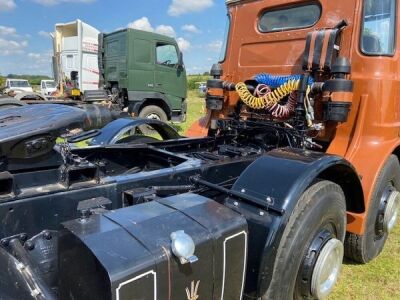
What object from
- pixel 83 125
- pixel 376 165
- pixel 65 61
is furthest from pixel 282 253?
pixel 65 61

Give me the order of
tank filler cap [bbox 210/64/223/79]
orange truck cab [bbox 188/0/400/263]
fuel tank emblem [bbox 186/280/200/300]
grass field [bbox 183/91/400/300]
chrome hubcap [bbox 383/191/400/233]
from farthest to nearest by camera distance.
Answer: tank filler cap [bbox 210/64/223/79], chrome hubcap [bbox 383/191/400/233], orange truck cab [bbox 188/0/400/263], grass field [bbox 183/91/400/300], fuel tank emblem [bbox 186/280/200/300]

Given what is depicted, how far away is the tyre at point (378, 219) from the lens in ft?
10.2

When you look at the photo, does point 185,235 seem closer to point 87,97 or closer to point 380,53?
point 380,53

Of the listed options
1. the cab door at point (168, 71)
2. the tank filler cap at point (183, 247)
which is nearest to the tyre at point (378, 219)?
the tank filler cap at point (183, 247)

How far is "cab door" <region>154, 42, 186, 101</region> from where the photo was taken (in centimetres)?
1128

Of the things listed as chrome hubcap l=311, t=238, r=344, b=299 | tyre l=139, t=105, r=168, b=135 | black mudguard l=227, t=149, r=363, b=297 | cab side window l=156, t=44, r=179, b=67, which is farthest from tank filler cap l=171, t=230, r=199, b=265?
cab side window l=156, t=44, r=179, b=67

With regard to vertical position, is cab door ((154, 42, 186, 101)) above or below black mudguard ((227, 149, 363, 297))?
above

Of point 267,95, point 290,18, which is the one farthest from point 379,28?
point 267,95

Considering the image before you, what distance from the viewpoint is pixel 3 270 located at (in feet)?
5.00

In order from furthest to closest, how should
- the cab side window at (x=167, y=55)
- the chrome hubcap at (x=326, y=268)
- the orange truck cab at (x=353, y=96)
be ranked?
1. the cab side window at (x=167, y=55)
2. the orange truck cab at (x=353, y=96)
3. the chrome hubcap at (x=326, y=268)

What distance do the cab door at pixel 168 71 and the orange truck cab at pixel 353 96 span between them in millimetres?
7924

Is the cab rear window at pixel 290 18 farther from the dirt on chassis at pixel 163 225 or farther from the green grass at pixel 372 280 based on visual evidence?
the green grass at pixel 372 280

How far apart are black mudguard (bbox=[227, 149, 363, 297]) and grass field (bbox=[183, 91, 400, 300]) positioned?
112cm

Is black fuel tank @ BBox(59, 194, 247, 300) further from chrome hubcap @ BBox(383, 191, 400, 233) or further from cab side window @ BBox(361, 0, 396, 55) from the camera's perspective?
cab side window @ BBox(361, 0, 396, 55)
